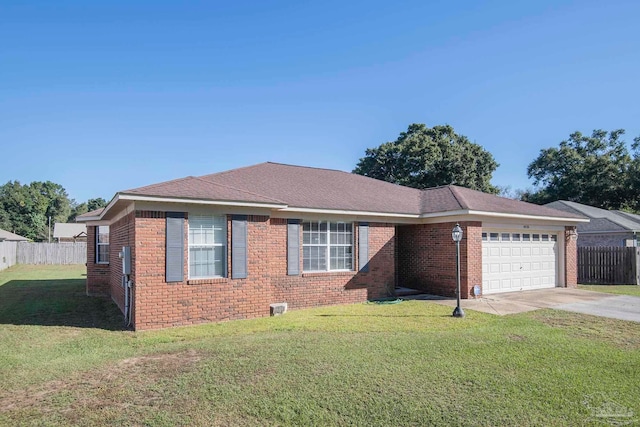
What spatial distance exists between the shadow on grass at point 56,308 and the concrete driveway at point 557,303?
368 inches

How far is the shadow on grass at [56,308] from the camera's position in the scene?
30.1 ft

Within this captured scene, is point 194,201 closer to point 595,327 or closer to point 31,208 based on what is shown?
point 595,327

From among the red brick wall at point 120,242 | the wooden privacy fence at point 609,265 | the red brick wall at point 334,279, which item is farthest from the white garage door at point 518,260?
the red brick wall at point 120,242

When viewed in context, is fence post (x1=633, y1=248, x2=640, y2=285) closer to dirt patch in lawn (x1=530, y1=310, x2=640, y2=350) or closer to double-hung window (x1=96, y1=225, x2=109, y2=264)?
dirt patch in lawn (x1=530, y1=310, x2=640, y2=350)

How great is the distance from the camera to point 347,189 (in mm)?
14500

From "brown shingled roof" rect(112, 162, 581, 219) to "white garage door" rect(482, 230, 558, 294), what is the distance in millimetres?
1031

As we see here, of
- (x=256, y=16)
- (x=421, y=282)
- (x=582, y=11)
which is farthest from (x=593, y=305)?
(x=256, y=16)

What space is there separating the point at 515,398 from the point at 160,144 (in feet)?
61.2

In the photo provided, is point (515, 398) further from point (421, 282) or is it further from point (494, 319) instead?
point (421, 282)

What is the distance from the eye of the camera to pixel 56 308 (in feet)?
36.0

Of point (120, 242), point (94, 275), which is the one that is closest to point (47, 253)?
point (94, 275)

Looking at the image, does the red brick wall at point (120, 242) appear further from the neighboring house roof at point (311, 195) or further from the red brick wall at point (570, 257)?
the red brick wall at point (570, 257)

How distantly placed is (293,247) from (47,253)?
30.1 meters

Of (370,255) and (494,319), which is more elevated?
(370,255)
